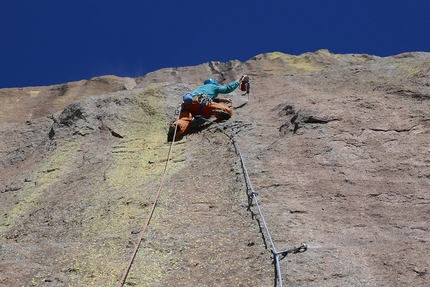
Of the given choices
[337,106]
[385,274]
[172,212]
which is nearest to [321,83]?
[337,106]

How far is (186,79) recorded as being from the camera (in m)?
18.2

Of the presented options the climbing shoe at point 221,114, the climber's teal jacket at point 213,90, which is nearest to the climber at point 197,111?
the climbing shoe at point 221,114

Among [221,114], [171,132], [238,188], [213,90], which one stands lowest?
[238,188]

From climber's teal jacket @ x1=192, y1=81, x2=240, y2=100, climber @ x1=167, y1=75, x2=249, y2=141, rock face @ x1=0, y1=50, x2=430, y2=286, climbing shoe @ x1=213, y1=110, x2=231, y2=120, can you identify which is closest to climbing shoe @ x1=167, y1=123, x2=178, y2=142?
climber @ x1=167, y1=75, x2=249, y2=141

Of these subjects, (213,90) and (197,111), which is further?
(213,90)

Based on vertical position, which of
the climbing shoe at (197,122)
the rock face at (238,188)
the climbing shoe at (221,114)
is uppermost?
the climbing shoe at (221,114)

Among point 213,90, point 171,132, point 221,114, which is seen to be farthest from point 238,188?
point 213,90

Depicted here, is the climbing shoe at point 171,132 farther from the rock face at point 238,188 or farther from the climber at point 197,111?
the rock face at point 238,188

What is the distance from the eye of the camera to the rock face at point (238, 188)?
244 inches

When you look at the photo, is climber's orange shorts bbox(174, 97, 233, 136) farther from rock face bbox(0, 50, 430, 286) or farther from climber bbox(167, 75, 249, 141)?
rock face bbox(0, 50, 430, 286)

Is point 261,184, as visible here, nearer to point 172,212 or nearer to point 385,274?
point 172,212

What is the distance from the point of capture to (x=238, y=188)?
25.7ft

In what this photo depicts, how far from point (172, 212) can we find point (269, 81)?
6.52 m

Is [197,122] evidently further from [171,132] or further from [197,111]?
[171,132]
